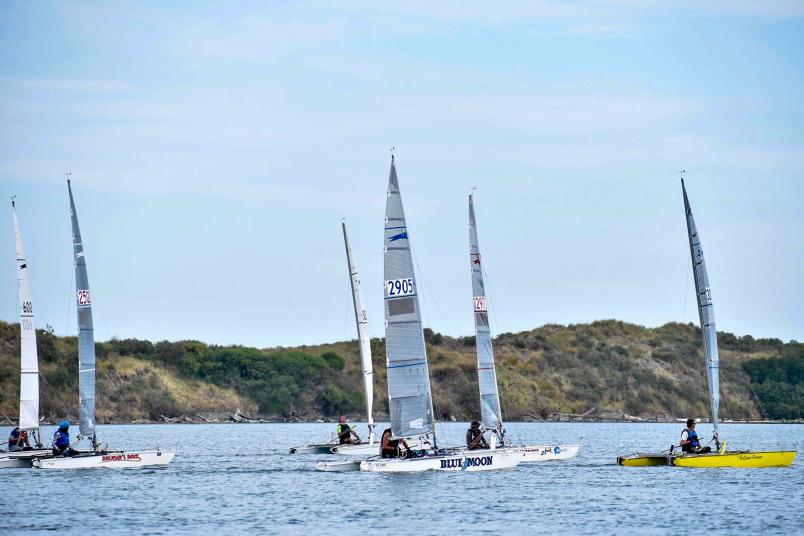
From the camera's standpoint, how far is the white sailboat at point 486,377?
49.7 m

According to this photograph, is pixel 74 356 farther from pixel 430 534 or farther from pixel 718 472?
pixel 430 534

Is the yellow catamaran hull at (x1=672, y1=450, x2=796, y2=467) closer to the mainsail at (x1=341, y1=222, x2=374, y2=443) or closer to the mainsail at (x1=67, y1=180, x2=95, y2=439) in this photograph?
the mainsail at (x1=341, y1=222, x2=374, y2=443)

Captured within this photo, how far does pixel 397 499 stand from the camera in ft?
134

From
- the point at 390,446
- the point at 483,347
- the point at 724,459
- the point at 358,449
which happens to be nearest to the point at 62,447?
the point at 390,446

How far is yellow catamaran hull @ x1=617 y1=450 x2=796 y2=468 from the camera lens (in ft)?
152

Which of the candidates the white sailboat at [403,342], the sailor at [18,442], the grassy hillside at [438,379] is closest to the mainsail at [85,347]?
the sailor at [18,442]

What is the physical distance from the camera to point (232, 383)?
10656cm

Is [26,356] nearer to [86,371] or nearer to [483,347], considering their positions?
[86,371]

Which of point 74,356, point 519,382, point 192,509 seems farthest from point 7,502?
point 519,382

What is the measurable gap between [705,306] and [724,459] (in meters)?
5.81

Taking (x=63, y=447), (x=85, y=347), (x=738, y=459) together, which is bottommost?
(x=738, y=459)

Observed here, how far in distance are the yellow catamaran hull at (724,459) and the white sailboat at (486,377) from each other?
3.72 meters

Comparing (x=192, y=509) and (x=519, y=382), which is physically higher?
(x=519, y=382)

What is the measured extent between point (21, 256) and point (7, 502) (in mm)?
13922
